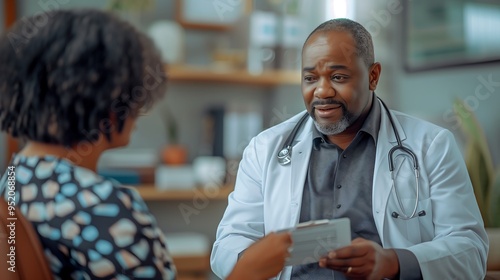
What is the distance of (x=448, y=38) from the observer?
1.68 metres

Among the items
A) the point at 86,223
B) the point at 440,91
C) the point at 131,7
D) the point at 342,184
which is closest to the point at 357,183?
the point at 342,184

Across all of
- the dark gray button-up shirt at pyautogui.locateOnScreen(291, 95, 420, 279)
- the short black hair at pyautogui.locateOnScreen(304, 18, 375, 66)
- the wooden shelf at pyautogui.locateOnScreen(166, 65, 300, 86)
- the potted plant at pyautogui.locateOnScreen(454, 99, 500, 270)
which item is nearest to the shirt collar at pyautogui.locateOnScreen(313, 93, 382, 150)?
the dark gray button-up shirt at pyautogui.locateOnScreen(291, 95, 420, 279)

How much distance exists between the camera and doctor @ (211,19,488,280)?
0.75 metres

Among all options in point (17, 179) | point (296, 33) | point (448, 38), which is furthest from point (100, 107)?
point (448, 38)

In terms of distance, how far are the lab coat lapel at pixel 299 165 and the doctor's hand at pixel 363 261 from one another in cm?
12

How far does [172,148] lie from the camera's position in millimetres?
1789

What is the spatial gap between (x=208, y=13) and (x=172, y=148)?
0.47m

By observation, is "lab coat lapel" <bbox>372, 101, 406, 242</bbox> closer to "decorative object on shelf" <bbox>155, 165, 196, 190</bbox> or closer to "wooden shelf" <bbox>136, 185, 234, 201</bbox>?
"wooden shelf" <bbox>136, 185, 234, 201</bbox>

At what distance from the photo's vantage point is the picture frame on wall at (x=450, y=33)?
1.56 meters

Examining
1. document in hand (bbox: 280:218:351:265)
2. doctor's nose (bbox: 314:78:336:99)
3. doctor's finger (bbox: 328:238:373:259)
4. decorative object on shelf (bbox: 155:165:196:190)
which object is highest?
doctor's nose (bbox: 314:78:336:99)

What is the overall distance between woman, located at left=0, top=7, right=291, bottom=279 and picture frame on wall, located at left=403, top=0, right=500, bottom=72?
3.97 feet

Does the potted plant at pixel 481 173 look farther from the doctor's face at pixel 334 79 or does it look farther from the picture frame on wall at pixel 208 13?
the picture frame on wall at pixel 208 13

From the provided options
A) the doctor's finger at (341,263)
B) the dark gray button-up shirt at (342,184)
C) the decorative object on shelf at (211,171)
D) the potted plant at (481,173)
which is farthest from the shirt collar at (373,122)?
the decorative object on shelf at (211,171)

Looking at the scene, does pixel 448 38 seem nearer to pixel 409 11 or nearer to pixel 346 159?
pixel 409 11
